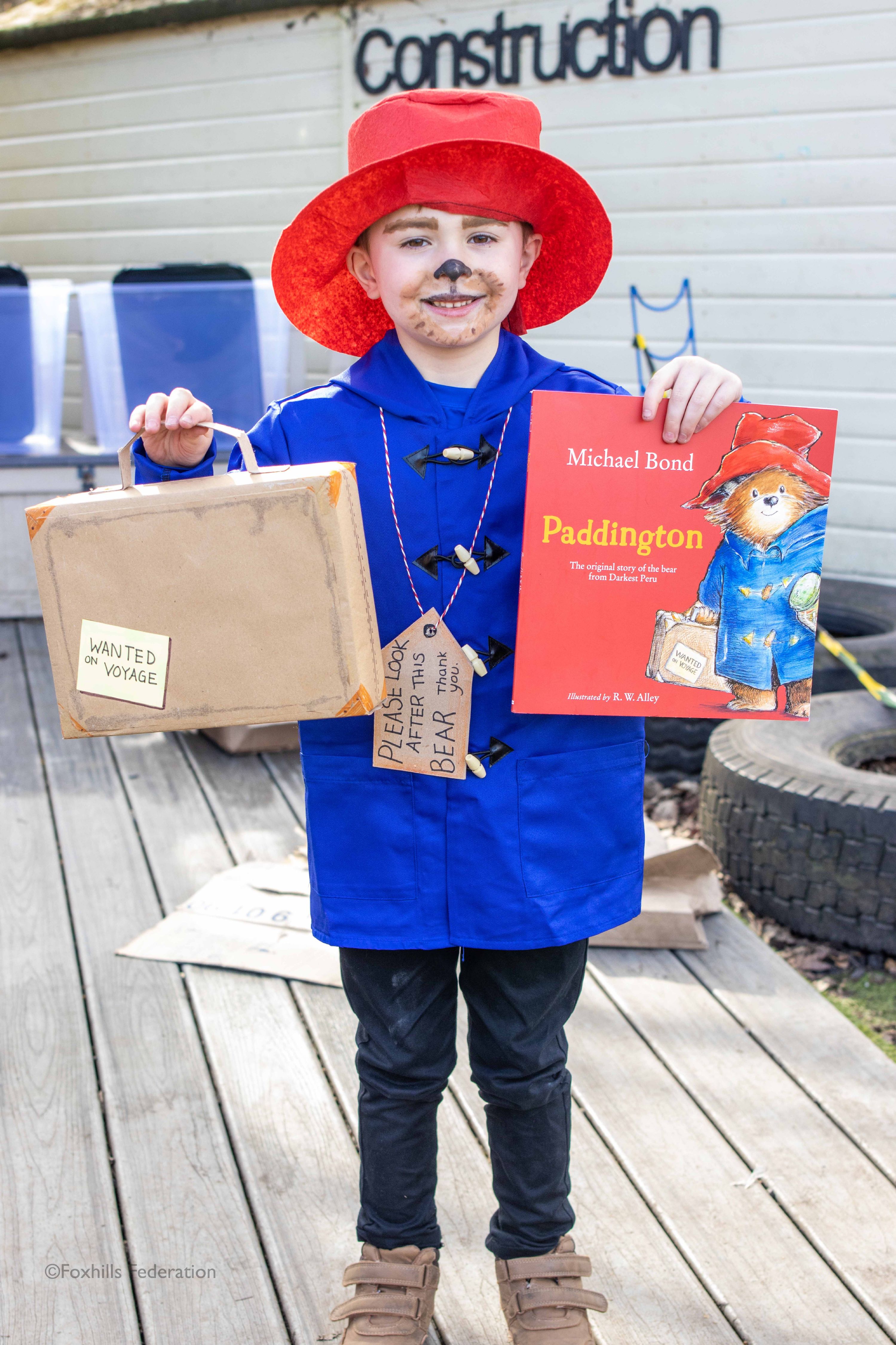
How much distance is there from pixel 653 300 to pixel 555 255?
3.48 meters

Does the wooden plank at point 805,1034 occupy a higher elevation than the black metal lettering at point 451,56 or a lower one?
lower

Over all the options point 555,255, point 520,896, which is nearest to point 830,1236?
point 520,896

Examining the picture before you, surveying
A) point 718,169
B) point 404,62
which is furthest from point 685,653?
point 404,62

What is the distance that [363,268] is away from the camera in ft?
5.10

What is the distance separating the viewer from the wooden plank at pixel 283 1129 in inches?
67.3

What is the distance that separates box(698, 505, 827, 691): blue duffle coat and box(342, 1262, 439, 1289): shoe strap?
35.3 inches

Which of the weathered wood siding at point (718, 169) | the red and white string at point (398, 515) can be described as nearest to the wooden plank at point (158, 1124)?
the red and white string at point (398, 515)

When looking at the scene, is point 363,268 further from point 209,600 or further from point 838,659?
point 838,659

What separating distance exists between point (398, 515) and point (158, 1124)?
3.87 ft

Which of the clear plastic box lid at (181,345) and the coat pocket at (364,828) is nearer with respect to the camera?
the coat pocket at (364,828)

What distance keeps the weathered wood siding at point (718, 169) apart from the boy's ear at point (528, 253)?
11.1 ft

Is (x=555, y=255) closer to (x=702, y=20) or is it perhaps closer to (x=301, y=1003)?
(x=301, y=1003)

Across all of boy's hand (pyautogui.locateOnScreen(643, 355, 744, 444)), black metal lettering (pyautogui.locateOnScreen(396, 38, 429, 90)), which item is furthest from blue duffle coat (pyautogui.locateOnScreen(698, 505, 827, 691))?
black metal lettering (pyautogui.locateOnScreen(396, 38, 429, 90))

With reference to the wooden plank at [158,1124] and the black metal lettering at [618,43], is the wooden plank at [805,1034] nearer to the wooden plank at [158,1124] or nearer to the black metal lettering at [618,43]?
the wooden plank at [158,1124]
